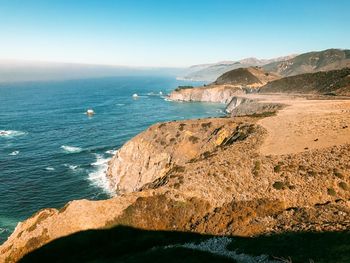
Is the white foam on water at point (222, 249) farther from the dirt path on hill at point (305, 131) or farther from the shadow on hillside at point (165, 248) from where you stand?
the dirt path on hill at point (305, 131)

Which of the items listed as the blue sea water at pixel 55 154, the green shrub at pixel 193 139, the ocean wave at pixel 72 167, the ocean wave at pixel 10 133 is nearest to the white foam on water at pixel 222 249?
the blue sea water at pixel 55 154

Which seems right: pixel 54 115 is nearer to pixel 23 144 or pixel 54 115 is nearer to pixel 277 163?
pixel 23 144

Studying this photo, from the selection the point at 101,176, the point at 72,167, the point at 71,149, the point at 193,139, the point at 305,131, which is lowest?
the point at 101,176

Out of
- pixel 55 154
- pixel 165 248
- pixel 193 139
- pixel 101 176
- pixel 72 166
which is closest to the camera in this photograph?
pixel 165 248

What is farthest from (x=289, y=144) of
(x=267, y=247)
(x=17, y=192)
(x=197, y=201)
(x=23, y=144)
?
(x=23, y=144)

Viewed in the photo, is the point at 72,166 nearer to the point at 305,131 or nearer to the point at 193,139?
the point at 193,139

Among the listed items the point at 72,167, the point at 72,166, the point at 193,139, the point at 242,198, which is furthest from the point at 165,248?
the point at 72,166

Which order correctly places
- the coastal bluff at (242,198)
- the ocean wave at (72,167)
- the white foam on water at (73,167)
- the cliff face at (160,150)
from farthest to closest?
the ocean wave at (72,167) < the white foam on water at (73,167) < the cliff face at (160,150) < the coastal bluff at (242,198)
